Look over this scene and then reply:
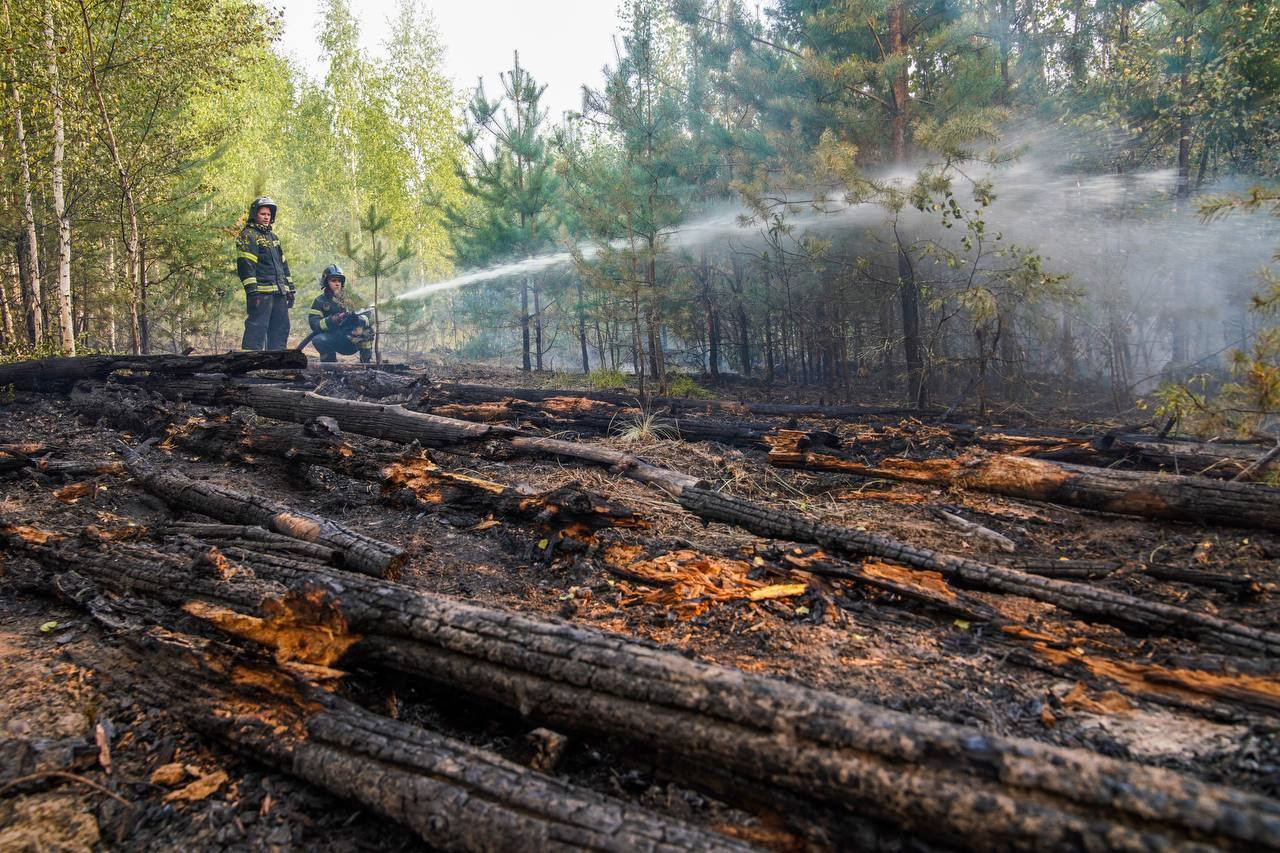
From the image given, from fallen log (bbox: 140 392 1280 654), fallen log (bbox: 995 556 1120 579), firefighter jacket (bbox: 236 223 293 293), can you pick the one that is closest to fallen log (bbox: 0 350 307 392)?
firefighter jacket (bbox: 236 223 293 293)

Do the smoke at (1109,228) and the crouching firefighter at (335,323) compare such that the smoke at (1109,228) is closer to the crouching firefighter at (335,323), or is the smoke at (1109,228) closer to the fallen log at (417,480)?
the crouching firefighter at (335,323)

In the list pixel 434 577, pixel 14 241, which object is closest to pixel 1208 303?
pixel 434 577

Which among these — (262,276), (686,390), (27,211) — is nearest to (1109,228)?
(686,390)

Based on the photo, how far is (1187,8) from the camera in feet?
38.2

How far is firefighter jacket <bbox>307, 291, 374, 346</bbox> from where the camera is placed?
1600cm

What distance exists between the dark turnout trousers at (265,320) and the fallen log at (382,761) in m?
13.0

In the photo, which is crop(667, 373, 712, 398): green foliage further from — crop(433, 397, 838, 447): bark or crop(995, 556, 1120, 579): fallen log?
crop(995, 556, 1120, 579): fallen log

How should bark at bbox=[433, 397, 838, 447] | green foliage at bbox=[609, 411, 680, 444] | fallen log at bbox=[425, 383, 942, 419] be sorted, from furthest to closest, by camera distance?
fallen log at bbox=[425, 383, 942, 419] < bark at bbox=[433, 397, 838, 447] < green foliage at bbox=[609, 411, 680, 444]

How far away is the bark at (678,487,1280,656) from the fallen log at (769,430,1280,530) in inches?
74.2

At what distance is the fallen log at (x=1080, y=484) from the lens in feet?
15.7

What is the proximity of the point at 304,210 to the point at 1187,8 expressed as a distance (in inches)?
1312

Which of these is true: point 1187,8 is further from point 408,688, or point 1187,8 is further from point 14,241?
point 14,241

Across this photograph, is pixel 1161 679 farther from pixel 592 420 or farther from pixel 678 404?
pixel 678 404

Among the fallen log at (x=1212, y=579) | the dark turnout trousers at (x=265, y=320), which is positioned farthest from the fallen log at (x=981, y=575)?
the dark turnout trousers at (x=265, y=320)
